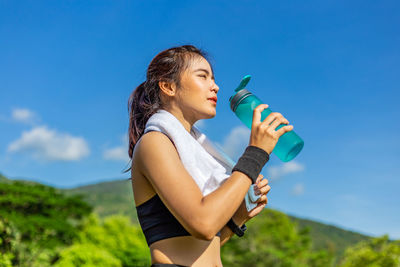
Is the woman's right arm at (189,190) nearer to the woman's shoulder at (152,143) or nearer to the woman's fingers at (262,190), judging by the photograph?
the woman's shoulder at (152,143)

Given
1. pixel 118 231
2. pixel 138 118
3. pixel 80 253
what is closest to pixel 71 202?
pixel 118 231

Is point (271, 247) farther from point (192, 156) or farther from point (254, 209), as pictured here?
point (192, 156)

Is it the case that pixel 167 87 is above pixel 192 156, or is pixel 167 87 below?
above

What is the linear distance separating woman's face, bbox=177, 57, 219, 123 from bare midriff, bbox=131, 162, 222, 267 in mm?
428

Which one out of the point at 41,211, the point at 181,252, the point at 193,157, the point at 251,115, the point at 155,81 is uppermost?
the point at 41,211

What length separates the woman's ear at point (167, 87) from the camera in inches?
87.8

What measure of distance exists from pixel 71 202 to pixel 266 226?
2088 cm

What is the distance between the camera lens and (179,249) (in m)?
1.91

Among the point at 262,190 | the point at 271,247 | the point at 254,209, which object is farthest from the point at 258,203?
the point at 271,247

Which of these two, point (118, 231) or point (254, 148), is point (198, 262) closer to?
point (254, 148)

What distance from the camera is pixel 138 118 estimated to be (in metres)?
2.50

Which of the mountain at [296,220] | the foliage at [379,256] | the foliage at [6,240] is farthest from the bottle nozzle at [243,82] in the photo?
the mountain at [296,220]

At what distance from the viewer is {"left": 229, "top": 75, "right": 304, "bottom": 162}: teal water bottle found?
7.23 ft

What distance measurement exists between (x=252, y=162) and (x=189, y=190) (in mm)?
297
